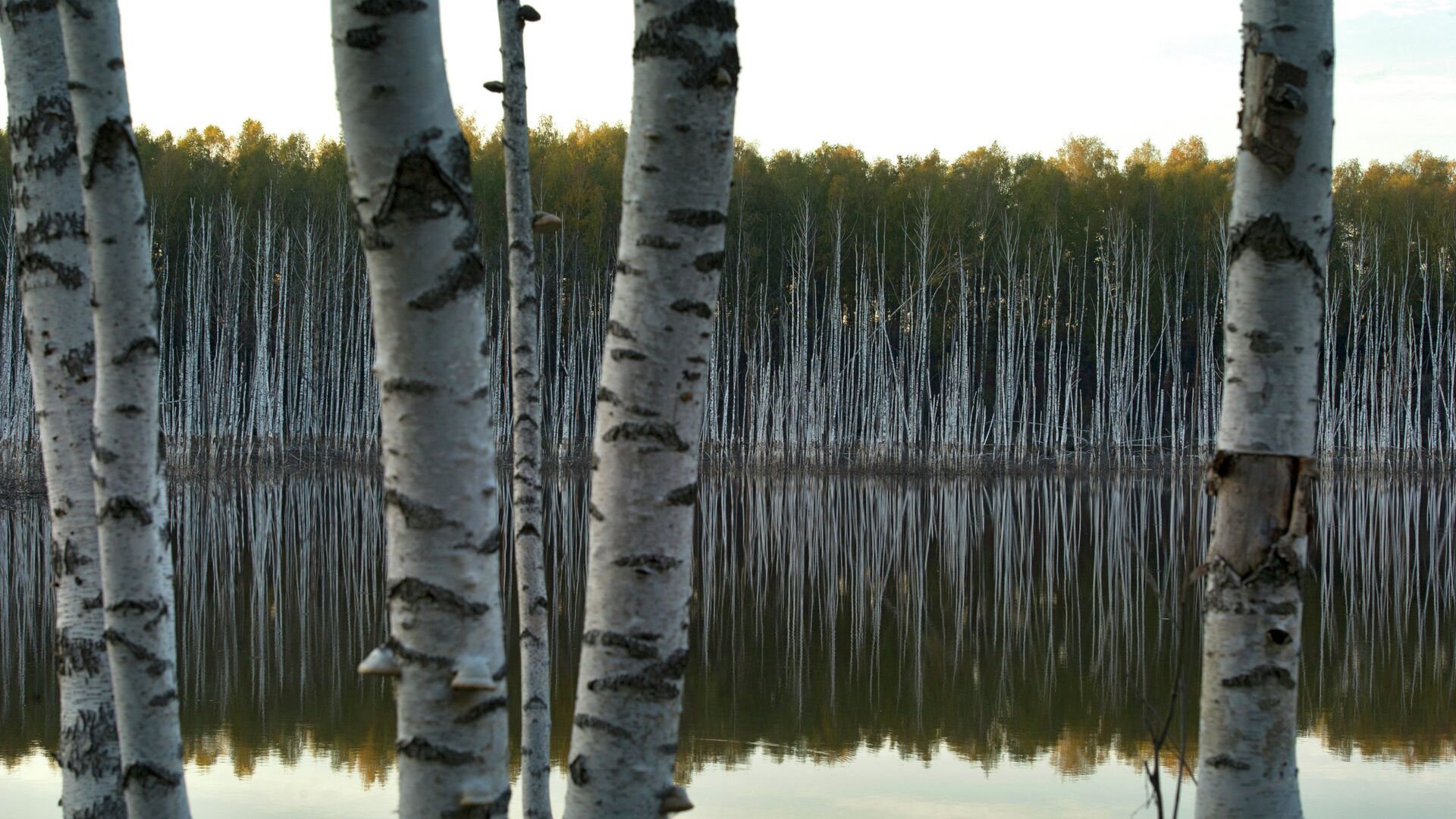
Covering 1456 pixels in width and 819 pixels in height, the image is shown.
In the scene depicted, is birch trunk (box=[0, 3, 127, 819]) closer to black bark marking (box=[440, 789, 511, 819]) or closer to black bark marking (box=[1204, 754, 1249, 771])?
black bark marking (box=[440, 789, 511, 819])

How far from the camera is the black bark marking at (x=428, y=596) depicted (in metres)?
1.34

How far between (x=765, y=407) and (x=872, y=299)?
7.73 metres

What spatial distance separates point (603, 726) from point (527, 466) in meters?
1.55

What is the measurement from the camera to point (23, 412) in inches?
643

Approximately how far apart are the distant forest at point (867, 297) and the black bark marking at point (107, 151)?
1870 cm

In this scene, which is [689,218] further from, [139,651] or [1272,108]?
[139,651]

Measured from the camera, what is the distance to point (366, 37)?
1.32m

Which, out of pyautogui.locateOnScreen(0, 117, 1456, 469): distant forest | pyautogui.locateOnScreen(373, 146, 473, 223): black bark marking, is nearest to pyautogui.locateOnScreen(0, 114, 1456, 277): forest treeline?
pyautogui.locateOnScreen(0, 117, 1456, 469): distant forest

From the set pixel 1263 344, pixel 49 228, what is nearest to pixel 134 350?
pixel 49 228

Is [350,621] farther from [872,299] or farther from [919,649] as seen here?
[872,299]

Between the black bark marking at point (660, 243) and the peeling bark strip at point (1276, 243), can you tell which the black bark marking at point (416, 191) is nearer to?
the black bark marking at point (660, 243)

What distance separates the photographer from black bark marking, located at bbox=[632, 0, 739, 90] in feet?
5.11

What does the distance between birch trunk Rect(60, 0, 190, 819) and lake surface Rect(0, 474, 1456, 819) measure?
62.0 inches

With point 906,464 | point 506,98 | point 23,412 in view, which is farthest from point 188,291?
point 506,98
